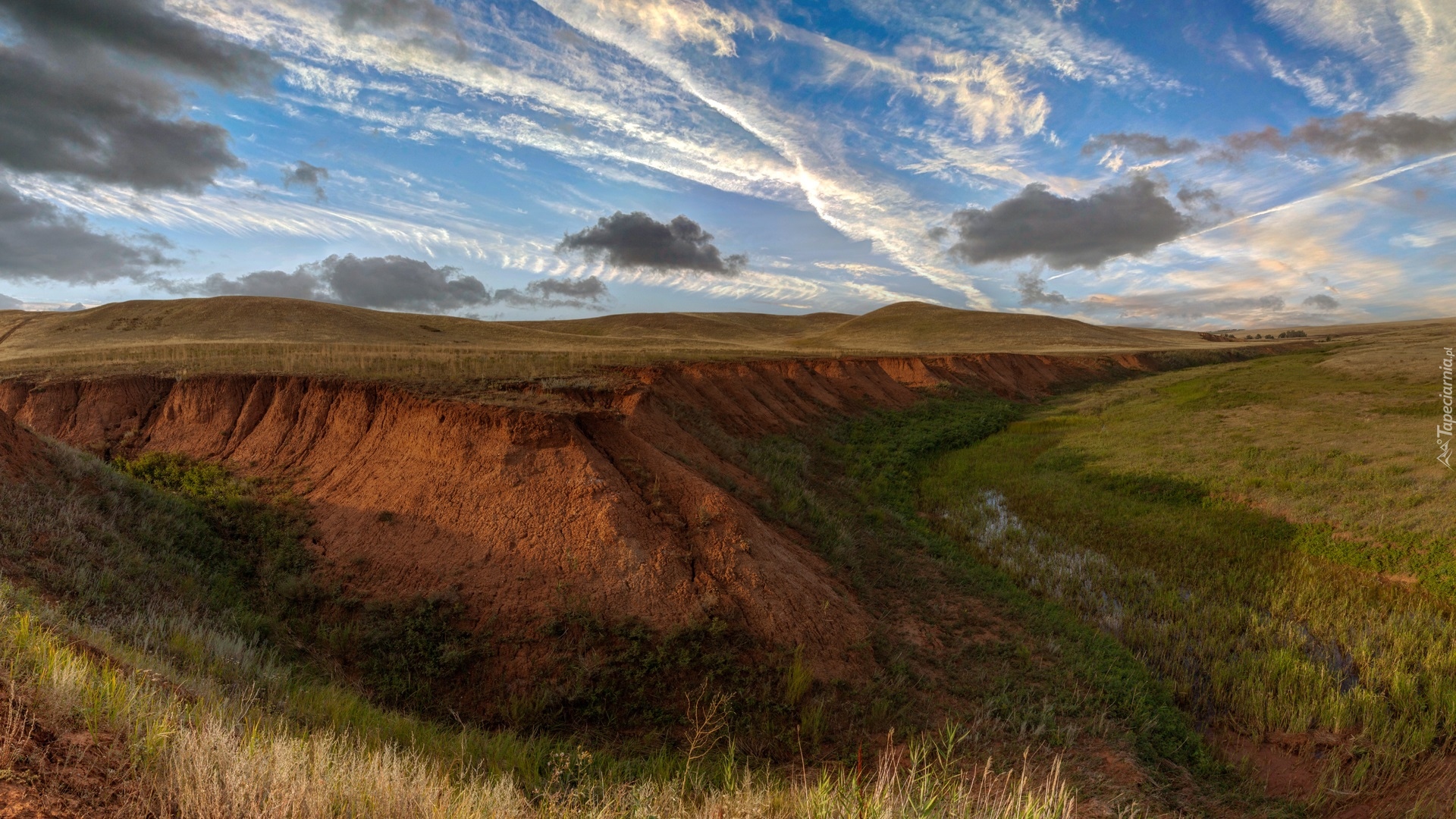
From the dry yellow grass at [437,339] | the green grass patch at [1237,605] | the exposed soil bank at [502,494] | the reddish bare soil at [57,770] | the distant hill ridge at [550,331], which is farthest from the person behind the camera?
the distant hill ridge at [550,331]

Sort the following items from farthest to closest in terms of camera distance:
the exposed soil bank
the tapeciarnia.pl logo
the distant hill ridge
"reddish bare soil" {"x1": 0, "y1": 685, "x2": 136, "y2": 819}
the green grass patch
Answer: the distant hill ridge → the tapeciarnia.pl logo → the exposed soil bank → the green grass patch → "reddish bare soil" {"x1": 0, "y1": 685, "x2": 136, "y2": 819}

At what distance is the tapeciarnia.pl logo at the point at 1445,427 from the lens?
1601 cm

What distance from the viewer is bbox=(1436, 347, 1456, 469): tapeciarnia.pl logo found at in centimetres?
1601

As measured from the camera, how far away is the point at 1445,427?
730 inches

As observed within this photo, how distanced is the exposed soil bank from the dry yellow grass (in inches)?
56.3

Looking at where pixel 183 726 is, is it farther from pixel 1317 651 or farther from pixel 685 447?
pixel 1317 651

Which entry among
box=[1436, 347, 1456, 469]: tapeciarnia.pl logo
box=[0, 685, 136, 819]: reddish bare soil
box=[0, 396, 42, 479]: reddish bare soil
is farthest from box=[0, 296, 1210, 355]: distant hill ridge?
box=[0, 685, 136, 819]: reddish bare soil

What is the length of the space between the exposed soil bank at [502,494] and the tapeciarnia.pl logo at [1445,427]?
58.4ft

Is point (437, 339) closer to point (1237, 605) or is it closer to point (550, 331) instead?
point (550, 331)

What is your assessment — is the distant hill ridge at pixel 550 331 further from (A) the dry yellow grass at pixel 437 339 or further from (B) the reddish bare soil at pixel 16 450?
(B) the reddish bare soil at pixel 16 450

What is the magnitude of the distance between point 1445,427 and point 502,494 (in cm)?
2743

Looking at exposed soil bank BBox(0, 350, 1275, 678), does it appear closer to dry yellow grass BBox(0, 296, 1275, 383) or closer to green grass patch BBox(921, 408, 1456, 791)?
dry yellow grass BBox(0, 296, 1275, 383)

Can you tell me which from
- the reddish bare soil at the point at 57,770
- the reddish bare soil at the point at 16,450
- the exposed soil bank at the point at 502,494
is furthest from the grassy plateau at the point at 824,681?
the exposed soil bank at the point at 502,494

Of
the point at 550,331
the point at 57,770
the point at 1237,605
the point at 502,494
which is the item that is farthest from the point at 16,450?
the point at 550,331
